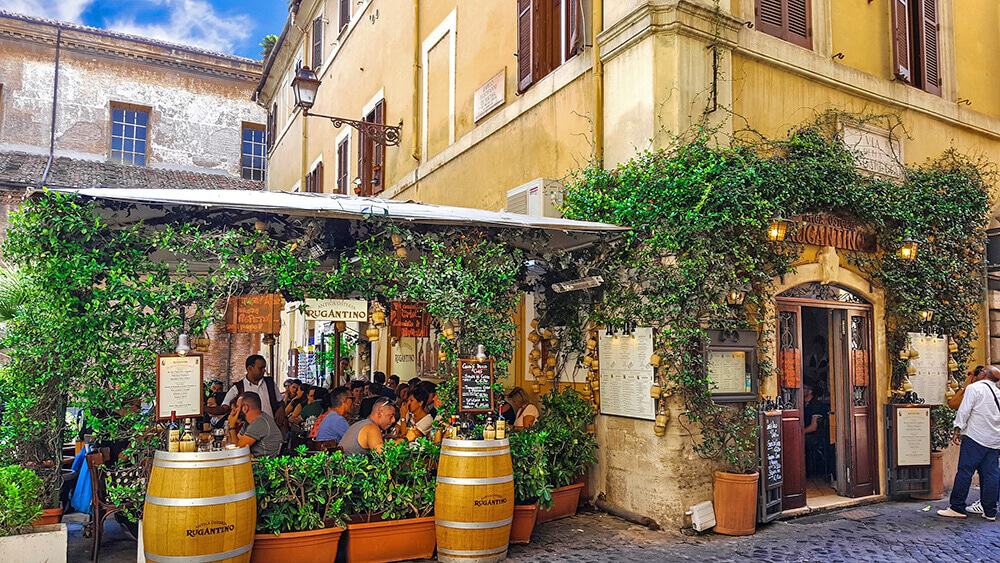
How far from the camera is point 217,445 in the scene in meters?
5.82

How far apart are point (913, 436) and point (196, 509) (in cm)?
745

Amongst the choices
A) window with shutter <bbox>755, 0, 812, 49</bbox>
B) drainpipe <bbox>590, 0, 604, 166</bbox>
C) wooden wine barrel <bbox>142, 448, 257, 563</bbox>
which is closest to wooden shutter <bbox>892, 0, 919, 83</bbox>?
window with shutter <bbox>755, 0, 812, 49</bbox>

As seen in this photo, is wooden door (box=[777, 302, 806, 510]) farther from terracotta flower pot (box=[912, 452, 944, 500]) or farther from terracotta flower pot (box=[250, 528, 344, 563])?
terracotta flower pot (box=[250, 528, 344, 563])

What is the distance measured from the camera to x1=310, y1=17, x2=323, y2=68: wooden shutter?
19.8 metres

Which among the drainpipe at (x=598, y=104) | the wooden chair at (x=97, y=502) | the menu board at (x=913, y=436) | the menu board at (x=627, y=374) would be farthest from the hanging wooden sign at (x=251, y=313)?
the menu board at (x=913, y=436)

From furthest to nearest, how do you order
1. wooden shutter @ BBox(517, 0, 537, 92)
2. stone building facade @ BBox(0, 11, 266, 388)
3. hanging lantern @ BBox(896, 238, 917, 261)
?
stone building facade @ BBox(0, 11, 266, 388) < wooden shutter @ BBox(517, 0, 537, 92) < hanging lantern @ BBox(896, 238, 917, 261)

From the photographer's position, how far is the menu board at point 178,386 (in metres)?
5.80

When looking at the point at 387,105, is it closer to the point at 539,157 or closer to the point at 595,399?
the point at 539,157

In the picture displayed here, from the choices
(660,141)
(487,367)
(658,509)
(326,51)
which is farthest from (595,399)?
(326,51)

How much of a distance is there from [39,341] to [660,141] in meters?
5.54

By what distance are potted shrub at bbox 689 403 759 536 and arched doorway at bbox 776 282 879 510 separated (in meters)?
0.86

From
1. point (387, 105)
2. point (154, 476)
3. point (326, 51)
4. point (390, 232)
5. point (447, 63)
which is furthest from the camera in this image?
point (326, 51)

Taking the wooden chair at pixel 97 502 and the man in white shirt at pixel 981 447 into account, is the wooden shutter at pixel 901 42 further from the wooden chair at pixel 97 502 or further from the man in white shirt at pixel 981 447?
the wooden chair at pixel 97 502

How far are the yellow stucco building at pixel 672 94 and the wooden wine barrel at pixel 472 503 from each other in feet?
5.96
